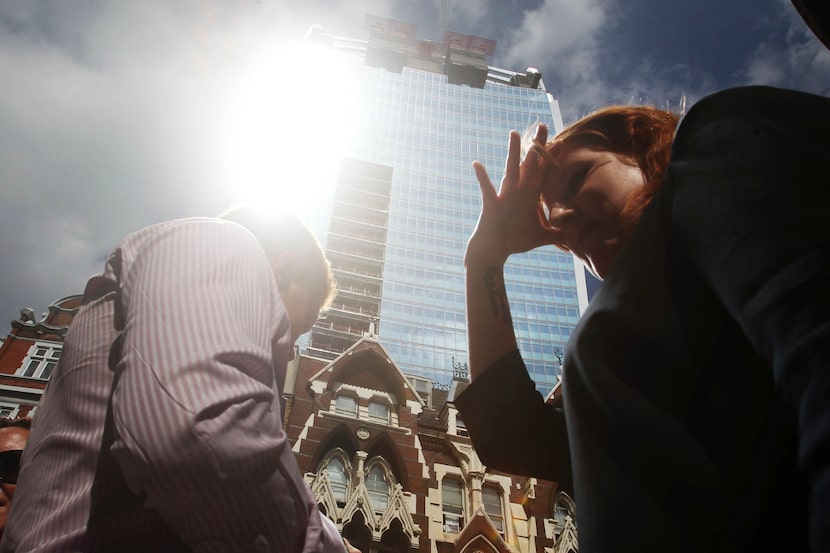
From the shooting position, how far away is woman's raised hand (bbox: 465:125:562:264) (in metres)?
1.89

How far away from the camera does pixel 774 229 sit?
0.64 metres

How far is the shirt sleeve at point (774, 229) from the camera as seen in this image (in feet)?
1.69

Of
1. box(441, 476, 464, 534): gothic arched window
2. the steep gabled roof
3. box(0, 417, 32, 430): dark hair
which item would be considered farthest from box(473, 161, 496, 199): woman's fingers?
the steep gabled roof

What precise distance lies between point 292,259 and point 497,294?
0.98m

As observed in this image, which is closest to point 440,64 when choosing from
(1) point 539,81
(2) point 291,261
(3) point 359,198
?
(1) point 539,81

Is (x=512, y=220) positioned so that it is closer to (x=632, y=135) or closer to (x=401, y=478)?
(x=632, y=135)

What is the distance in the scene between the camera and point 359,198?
50.4 m

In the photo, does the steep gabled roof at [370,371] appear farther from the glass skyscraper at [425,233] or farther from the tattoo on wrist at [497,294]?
the glass skyscraper at [425,233]

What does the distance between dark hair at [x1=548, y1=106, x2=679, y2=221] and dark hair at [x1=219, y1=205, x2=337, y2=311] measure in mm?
1243

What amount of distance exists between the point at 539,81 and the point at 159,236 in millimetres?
84778

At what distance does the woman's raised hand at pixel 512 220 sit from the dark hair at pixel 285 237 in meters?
0.77

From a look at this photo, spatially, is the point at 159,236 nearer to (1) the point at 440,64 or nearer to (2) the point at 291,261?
(2) the point at 291,261

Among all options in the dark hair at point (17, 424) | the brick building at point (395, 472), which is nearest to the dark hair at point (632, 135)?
the dark hair at point (17, 424)

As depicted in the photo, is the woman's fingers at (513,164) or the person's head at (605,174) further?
the woman's fingers at (513,164)
